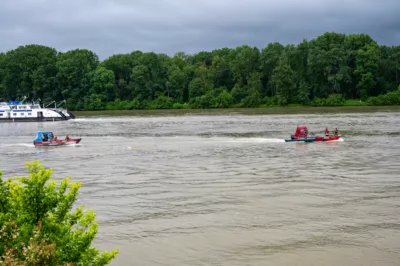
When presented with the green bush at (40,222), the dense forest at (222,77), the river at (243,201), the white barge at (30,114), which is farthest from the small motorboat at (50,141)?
the dense forest at (222,77)

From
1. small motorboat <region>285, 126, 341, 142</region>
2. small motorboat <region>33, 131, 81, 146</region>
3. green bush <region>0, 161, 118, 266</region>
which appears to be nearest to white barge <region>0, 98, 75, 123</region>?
small motorboat <region>33, 131, 81, 146</region>

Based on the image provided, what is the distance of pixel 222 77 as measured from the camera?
16212cm

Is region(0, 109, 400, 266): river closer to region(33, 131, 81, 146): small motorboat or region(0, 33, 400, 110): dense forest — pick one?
region(33, 131, 81, 146): small motorboat

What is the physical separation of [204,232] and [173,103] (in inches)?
5414

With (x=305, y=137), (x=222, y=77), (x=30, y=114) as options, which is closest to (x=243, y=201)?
(x=305, y=137)

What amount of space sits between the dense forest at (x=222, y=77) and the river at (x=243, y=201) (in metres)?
94.9

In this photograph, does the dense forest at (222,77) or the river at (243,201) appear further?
the dense forest at (222,77)

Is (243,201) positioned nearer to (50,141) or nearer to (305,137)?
(305,137)

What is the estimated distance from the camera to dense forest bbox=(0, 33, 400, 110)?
140875 mm

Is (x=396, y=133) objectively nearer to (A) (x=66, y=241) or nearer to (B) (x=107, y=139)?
(B) (x=107, y=139)

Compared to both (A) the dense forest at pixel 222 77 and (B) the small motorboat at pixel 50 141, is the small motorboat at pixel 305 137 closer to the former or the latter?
(B) the small motorboat at pixel 50 141

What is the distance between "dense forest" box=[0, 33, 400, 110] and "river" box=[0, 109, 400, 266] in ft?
311

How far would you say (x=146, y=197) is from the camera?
88.8 feet

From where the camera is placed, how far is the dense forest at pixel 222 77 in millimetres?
140875
